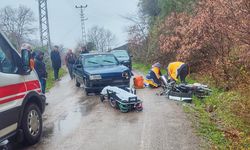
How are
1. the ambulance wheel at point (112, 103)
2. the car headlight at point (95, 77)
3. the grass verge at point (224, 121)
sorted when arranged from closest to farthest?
the grass verge at point (224, 121) → the ambulance wheel at point (112, 103) → the car headlight at point (95, 77)

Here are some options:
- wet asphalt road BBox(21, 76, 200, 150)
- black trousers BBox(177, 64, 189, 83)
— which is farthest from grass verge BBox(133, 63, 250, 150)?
black trousers BBox(177, 64, 189, 83)

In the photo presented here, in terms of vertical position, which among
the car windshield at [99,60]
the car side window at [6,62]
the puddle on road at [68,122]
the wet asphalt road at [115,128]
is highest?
the car side window at [6,62]

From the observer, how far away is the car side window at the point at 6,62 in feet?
21.3

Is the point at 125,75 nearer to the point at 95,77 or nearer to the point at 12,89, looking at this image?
the point at 95,77

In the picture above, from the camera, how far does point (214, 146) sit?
22.3ft

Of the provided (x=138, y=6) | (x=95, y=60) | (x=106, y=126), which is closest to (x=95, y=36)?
(x=138, y=6)

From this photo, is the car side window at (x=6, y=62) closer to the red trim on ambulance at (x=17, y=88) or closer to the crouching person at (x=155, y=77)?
the red trim on ambulance at (x=17, y=88)

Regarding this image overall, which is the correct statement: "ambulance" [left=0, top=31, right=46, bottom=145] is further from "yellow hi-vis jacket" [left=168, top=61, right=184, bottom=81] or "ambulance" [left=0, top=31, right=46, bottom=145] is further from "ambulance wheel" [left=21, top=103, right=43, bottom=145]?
"yellow hi-vis jacket" [left=168, top=61, right=184, bottom=81]

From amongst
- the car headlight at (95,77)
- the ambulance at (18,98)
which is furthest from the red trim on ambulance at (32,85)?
the car headlight at (95,77)

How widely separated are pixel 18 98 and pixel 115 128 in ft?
8.35

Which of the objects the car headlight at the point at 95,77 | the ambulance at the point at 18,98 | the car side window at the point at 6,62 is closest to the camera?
the ambulance at the point at 18,98

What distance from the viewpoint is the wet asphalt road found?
7.21m

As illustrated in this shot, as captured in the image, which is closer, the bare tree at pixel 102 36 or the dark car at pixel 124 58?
the dark car at pixel 124 58

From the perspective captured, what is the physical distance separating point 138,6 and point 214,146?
3456cm
